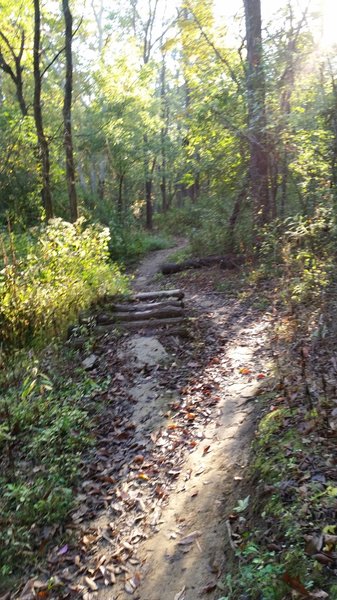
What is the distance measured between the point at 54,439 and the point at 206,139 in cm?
1005

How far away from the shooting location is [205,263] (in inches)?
502

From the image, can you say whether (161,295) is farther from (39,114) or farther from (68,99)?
(68,99)

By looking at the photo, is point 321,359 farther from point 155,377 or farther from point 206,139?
point 206,139

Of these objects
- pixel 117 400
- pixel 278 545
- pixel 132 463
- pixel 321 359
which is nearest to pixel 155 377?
pixel 117 400

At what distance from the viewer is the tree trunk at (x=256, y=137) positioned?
10.6 metres

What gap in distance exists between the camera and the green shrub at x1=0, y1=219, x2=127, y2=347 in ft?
21.9

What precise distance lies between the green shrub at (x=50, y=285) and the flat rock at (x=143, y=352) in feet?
3.79

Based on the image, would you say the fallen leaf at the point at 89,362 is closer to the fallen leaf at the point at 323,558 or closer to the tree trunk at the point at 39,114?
the fallen leaf at the point at 323,558

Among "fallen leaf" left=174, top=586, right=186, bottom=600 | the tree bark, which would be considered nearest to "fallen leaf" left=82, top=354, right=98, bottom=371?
"fallen leaf" left=174, top=586, right=186, bottom=600

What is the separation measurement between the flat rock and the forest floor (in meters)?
0.02

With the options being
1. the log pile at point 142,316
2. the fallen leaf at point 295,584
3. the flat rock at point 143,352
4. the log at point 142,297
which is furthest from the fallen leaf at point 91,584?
the log at point 142,297

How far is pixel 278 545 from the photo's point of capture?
9.27 ft

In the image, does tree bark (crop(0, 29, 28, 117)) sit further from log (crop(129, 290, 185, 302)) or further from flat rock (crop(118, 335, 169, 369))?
flat rock (crop(118, 335, 169, 369))

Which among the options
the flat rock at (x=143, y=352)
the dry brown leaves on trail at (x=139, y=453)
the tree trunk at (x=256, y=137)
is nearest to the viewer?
the dry brown leaves on trail at (x=139, y=453)
